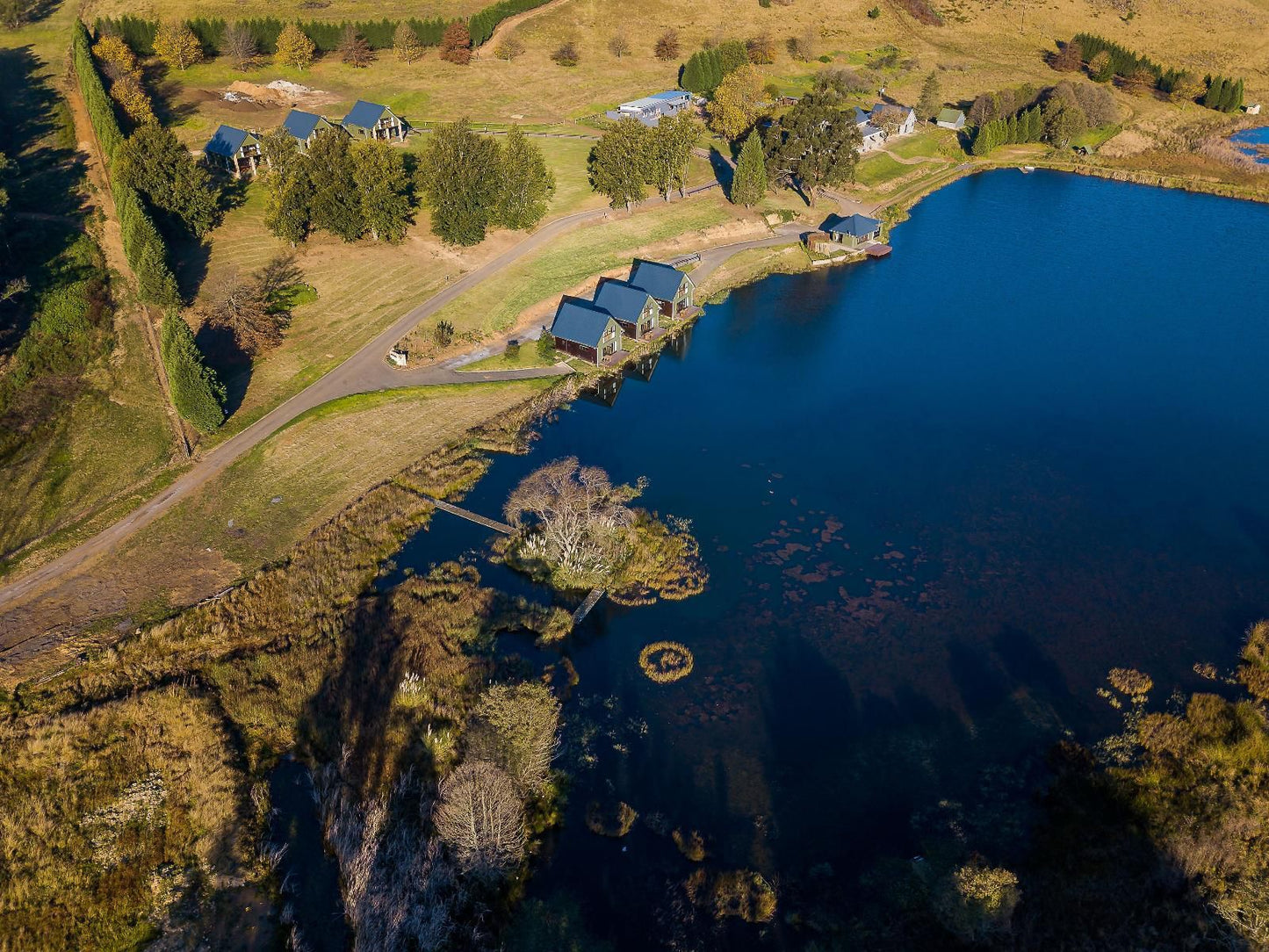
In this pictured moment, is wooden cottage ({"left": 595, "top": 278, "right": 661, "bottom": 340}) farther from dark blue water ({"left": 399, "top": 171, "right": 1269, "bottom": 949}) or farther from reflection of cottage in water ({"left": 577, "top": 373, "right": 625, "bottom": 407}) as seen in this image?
reflection of cottage in water ({"left": 577, "top": 373, "right": 625, "bottom": 407})

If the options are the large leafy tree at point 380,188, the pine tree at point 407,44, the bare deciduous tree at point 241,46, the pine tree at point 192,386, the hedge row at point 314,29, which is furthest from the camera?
the pine tree at point 407,44

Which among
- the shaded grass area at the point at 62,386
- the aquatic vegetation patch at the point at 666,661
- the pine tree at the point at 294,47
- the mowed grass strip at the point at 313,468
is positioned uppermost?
the pine tree at the point at 294,47

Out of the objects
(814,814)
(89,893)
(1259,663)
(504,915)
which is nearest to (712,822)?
(814,814)

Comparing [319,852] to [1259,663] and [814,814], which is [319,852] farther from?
[1259,663]

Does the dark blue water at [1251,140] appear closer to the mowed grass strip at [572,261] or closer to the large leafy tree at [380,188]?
the mowed grass strip at [572,261]

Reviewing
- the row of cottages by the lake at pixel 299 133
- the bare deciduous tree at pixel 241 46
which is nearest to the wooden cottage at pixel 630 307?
the row of cottages by the lake at pixel 299 133

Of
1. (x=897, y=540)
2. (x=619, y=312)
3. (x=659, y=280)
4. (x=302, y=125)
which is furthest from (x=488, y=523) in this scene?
(x=302, y=125)

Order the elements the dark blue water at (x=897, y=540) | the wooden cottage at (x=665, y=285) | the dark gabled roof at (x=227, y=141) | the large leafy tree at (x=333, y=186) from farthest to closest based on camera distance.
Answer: the dark gabled roof at (x=227, y=141), the large leafy tree at (x=333, y=186), the wooden cottage at (x=665, y=285), the dark blue water at (x=897, y=540)

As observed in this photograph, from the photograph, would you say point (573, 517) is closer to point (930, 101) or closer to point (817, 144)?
point (817, 144)
